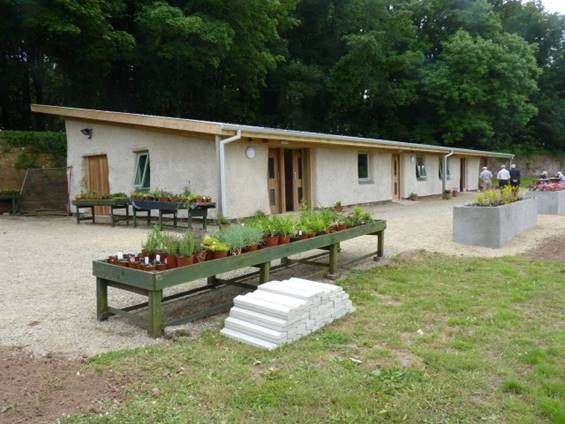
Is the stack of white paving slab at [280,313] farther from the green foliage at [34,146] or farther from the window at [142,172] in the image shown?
the green foliage at [34,146]

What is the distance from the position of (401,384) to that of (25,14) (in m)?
18.0

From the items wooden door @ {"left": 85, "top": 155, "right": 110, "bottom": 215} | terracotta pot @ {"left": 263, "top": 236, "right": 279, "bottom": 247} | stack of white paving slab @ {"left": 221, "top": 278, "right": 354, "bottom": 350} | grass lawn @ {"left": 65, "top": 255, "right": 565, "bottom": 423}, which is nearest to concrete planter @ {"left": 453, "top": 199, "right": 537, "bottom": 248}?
grass lawn @ {"left": 65, "top": 255, "right": 565, "bottom": 423}

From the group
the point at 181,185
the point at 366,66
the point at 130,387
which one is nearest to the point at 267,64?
the point at 366,66

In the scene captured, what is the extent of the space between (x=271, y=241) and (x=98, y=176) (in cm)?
1091

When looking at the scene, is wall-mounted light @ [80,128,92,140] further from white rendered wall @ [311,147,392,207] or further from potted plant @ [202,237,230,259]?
potted plant @ [202,237,230,259]

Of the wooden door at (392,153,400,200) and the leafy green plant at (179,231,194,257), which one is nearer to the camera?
the leafy green plant at (179,231,194,257)

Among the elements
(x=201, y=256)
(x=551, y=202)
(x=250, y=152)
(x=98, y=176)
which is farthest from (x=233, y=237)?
(x=551, y=202)

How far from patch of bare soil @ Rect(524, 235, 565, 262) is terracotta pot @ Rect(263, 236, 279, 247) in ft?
15.0

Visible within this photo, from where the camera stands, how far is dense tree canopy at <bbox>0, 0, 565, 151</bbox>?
18297 mm

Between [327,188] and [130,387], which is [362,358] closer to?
[130,387]

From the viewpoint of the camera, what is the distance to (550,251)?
805cm

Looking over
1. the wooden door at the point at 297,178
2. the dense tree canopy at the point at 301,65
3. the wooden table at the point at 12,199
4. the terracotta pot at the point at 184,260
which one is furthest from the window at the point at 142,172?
the terracotta pot at the point at 184,260

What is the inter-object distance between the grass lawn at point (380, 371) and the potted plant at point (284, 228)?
1095 mm

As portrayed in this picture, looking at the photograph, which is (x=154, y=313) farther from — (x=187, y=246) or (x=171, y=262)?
(x=187, y=246)
